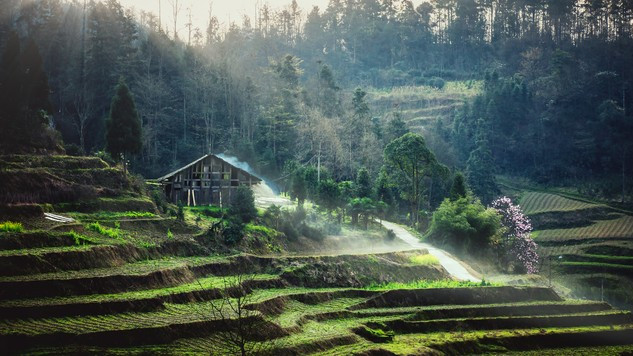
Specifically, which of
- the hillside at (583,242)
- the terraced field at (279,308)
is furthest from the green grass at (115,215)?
the hillside at (583,242)

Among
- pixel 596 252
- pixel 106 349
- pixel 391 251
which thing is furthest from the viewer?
pixel 596 252

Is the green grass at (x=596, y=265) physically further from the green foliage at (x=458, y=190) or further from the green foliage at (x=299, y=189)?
the green foliage at (x=299, y=189)

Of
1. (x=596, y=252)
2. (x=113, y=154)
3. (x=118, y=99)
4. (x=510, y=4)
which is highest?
(x=510, y=4)

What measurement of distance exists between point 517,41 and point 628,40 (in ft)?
61.7

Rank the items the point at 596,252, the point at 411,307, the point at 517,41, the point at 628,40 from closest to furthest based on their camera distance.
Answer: the point at 411,307, the point at 596,252, the point at 628,40, the point at 517,41

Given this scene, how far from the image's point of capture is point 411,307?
110ft

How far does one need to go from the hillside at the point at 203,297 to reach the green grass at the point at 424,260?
0.87 metres

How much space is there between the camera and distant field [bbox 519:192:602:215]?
76.9 meters

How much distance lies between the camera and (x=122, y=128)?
46.7 m

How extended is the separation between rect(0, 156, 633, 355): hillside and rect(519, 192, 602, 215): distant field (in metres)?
37.8

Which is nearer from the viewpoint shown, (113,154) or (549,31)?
(113,154)

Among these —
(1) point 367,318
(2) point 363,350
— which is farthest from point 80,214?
(2) point 363,350

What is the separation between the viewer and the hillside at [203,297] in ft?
71.4

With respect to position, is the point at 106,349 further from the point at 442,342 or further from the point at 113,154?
the point at 113,154
